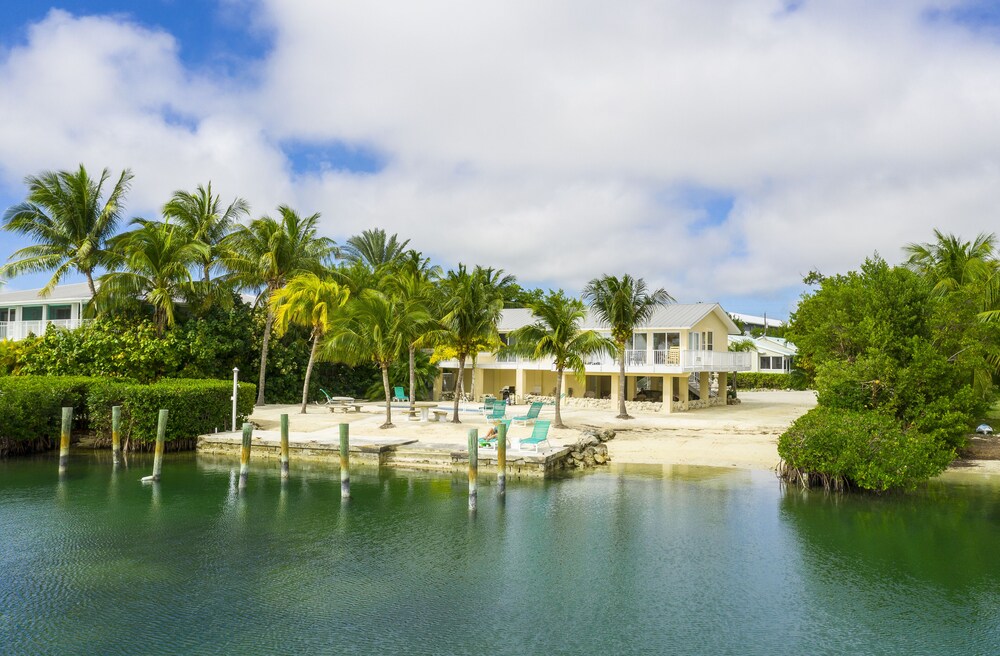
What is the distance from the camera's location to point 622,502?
17359 millimetres

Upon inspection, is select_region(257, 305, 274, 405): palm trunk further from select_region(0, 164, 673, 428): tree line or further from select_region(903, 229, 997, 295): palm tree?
select_region(903, 229, 997, 295): palm tree

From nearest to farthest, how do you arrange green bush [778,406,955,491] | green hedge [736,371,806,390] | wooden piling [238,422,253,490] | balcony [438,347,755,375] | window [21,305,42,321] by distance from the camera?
1. green bush [778,406,955,491]
2. wooden piling [238,422,253,490]
3. balcony [438,347,755,375]
4. window [21,305,42,321]
5. green hedge [736,371,806,390]

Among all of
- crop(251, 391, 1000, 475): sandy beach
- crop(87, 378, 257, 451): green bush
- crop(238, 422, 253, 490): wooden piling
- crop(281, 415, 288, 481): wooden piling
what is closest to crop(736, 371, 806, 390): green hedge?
crop(251, 391, 1000, 475): sandy beach

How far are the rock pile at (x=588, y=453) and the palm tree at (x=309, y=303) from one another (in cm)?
1246

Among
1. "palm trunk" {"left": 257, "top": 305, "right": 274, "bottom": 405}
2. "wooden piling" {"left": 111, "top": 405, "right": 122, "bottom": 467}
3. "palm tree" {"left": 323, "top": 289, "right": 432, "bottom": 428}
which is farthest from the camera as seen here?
"palm trunk" {"left": 257, "top": 305, "right": 274, "bottom": 405}

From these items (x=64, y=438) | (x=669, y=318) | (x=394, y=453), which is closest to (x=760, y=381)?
(x=669, y=318)

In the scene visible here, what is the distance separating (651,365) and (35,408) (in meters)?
25.8

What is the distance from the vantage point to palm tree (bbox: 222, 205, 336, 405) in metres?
33.4

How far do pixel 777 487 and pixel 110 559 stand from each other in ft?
51.3

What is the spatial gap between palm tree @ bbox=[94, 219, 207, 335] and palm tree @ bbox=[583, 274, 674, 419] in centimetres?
1743

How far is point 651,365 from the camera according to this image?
35688 millimetres

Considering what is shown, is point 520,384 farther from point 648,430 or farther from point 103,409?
point 103,409

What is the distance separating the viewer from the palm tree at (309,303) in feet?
103

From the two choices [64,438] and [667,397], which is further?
[667,397]
